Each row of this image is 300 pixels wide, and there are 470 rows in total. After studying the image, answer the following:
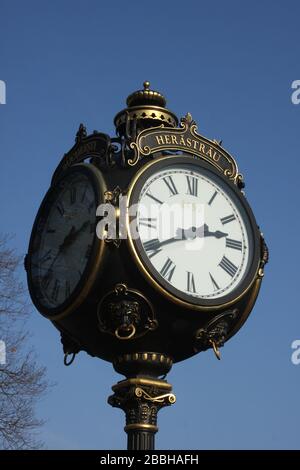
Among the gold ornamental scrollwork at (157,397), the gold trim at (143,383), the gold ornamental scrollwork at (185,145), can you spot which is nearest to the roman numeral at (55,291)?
the gold trim at (143,383)

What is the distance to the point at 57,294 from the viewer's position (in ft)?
18.7

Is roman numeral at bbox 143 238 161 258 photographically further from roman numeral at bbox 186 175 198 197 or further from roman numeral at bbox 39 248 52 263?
roman numeral at bbox 39 248 52 263

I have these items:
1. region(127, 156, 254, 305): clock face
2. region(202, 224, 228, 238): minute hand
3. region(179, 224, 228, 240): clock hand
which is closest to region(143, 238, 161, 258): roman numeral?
region(127, 156, 254, 305): clock face

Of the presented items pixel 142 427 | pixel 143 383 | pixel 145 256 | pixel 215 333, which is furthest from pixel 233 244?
pixel 142 427

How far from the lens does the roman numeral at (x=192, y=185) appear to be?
5.79 metres

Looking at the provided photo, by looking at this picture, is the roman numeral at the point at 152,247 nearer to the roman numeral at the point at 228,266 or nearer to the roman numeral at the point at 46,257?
the roman numeral at the point at 228,266

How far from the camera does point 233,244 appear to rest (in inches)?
227

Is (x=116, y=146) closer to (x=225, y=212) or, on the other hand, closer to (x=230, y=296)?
(x=225, y=212)

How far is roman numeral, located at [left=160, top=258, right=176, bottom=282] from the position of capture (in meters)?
5.41

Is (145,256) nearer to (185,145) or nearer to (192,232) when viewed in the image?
(192,232)

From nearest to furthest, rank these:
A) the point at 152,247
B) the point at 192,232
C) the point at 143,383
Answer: the point at 152,247, the point at 143,383, the point at 192,232

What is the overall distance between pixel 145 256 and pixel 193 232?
1.52ft
